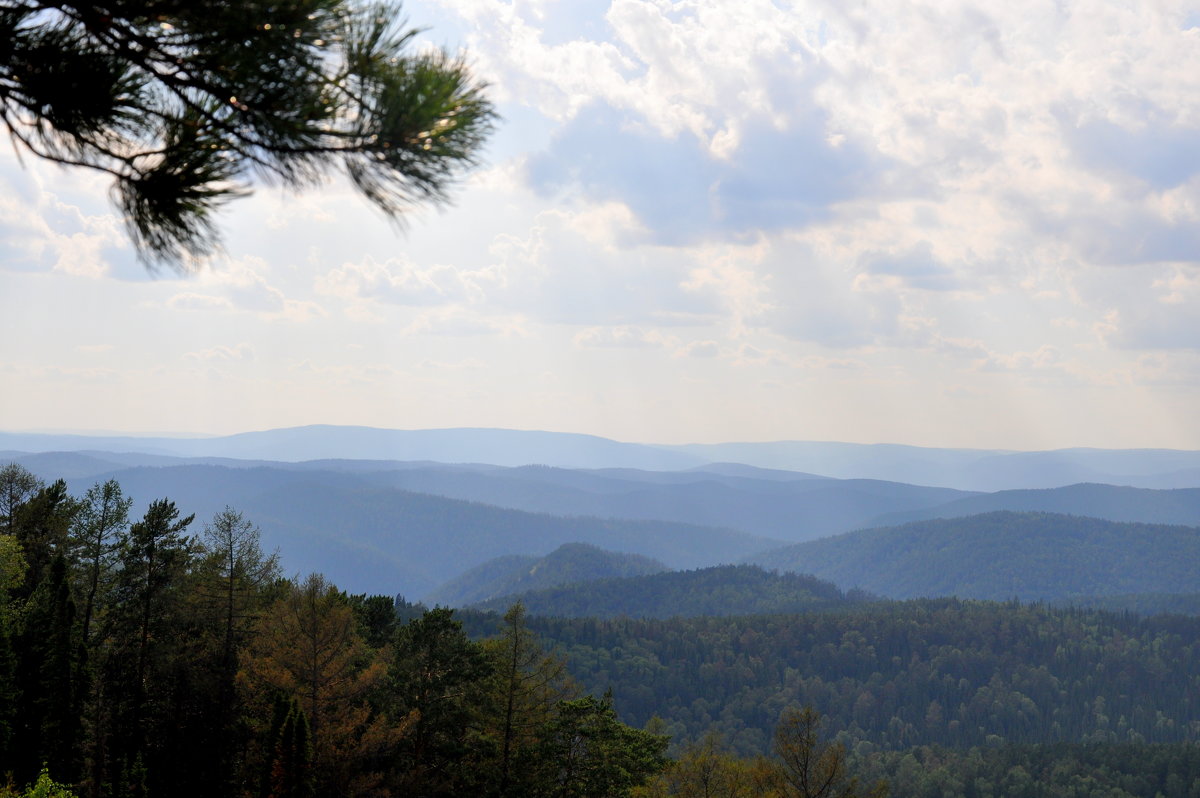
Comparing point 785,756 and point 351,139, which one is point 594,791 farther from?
point 351,139

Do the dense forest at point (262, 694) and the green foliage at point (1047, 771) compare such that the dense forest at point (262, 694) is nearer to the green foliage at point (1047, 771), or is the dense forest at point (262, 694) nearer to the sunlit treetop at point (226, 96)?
the sunlit treetop at point (226, 96)

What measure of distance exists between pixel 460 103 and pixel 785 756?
86.4 feet

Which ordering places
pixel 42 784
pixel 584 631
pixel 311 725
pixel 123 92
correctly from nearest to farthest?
pixel 123 92
pixel 42 784
pixel 311 725
pixel 584 631

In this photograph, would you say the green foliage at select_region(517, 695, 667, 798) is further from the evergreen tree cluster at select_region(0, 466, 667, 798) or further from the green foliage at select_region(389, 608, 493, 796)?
the green foliage at select_region(389, 608, 493, 796)

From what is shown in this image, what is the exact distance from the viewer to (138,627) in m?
31.1

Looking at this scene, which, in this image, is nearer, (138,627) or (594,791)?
(594,791)

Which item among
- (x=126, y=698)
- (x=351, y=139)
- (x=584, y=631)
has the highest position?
(x=351, y=139)

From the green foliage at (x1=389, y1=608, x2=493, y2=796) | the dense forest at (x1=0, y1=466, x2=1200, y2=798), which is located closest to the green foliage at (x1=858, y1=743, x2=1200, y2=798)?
the dense forest at (x1=0, y1=466, x2=1200, y2=798)

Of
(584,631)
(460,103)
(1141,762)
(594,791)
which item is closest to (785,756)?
(594,791)

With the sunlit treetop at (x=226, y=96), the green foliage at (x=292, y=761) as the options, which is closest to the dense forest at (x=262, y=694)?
the green foliage at (x=292, y=761)

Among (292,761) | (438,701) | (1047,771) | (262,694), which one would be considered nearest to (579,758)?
(438,701)

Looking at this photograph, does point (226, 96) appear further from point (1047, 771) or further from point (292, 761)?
point (1047, 771)

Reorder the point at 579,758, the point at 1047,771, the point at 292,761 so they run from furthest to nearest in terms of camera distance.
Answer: the point at 1047,771, the point at 579,758, the point at 292,761

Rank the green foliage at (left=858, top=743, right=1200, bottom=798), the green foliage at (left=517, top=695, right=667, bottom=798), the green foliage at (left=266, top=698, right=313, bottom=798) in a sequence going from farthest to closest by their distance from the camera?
the green foliage at (left=858, top=743, right=1200, bottom=798) → the green foliage at (left=517, top=695, right=667, bottom=798) → the green foliage at (left=266, top=698, right=313, bottom=798)
